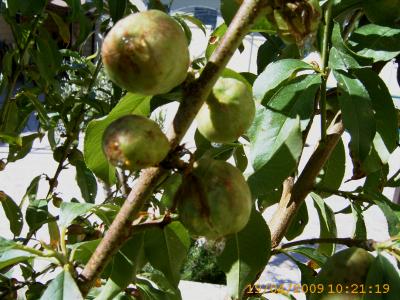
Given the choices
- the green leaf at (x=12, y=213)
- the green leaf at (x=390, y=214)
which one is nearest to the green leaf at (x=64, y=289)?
the green leaf at (x=390, y=214)

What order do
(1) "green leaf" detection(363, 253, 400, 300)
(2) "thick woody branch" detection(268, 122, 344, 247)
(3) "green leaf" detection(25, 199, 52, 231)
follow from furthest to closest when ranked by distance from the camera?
(3) "green leaf" detection(25, 199, 52, 231) → (2) "thick woody branch" detection(268, 122, 344, 247) → (1) "green leaf" detection(363, 253, 400, 300)

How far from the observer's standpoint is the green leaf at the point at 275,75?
0.68 m

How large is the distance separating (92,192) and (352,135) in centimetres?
106

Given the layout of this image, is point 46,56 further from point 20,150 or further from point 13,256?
point 13,256

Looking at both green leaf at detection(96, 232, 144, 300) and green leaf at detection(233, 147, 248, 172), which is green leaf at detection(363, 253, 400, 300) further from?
green leaf at detection(233, 147, 248, 172)

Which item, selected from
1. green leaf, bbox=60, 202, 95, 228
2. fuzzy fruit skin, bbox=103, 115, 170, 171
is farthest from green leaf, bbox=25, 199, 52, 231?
fuzzy fruit skin, bbox=103, 115, 170, 171

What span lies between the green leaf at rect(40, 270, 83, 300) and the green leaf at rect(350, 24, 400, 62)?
0.48 m

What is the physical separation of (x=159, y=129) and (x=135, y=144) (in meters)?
0.03

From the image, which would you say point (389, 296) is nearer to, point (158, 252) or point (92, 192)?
point (158, 252)

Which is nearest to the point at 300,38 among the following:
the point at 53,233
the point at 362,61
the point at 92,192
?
the point at 362,61

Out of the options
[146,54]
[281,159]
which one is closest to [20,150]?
[281,159]

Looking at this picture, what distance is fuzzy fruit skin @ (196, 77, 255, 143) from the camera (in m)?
0.51

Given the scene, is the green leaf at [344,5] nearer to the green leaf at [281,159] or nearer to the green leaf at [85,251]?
the green leaf at [281,159]

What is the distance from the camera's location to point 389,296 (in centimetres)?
57
